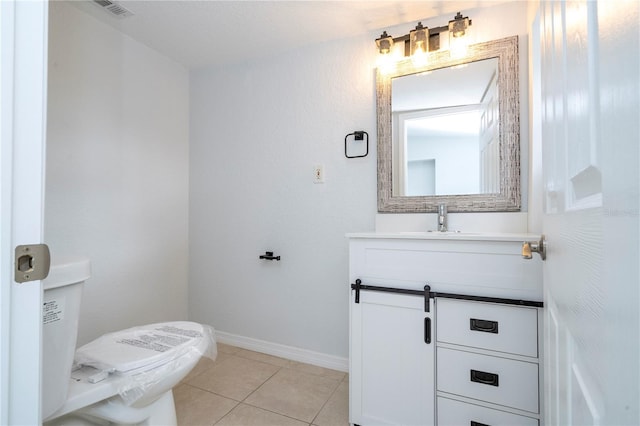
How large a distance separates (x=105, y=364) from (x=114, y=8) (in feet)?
6.66

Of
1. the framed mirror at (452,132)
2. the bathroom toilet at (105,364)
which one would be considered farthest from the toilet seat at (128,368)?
the framed mirror at (452,132)

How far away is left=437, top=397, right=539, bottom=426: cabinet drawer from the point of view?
1.20 m

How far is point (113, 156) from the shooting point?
6.77ft

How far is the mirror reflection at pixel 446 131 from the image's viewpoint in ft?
5.70

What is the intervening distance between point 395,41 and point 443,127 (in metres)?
0.64

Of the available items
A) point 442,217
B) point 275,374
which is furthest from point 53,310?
point 442,217

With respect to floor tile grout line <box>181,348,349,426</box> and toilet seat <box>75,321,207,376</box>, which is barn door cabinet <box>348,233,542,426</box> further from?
toilet seat <box>75,321,207,376</box>

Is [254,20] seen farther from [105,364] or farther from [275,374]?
[275,374]

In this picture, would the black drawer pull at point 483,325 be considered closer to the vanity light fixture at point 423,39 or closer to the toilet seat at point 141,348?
the toilet seat at point 141,348

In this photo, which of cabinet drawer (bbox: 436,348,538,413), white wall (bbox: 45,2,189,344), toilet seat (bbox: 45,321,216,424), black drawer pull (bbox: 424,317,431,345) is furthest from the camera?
white wall (bbox: 45,2,189,344)

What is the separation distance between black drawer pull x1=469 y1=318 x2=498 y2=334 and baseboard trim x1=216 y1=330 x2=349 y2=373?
1.03m

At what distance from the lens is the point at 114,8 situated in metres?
1.85

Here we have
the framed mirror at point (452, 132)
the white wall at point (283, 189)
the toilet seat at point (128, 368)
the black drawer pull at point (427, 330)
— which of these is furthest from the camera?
the white wall at point (283, 189)

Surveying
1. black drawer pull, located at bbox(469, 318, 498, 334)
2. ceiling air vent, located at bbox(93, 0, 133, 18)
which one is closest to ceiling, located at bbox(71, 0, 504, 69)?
ceiling air vent, located at bbox(93, 0, 133, 18)
